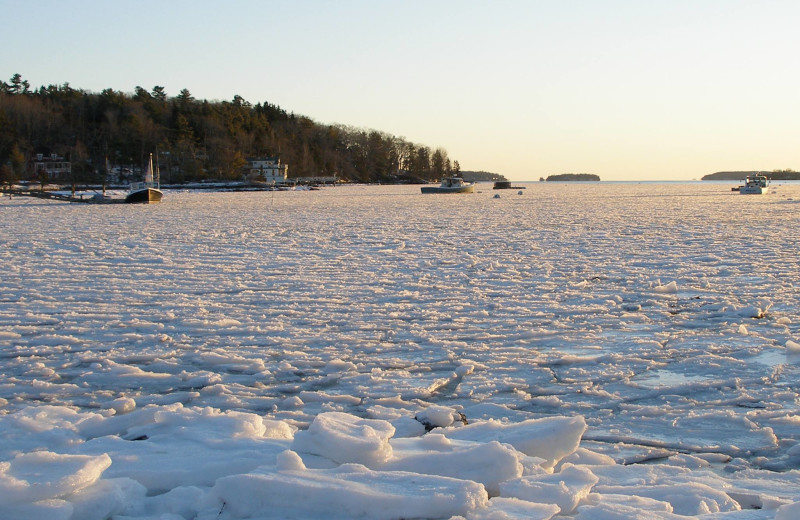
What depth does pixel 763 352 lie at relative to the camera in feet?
16.5

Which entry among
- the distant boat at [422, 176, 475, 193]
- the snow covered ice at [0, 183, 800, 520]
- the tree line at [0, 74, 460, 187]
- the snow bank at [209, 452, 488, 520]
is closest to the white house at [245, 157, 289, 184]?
the tree line at [0, 74, 460, 187]

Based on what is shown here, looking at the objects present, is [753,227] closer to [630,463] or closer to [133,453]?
[630,463]

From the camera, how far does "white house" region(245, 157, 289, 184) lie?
95750mm

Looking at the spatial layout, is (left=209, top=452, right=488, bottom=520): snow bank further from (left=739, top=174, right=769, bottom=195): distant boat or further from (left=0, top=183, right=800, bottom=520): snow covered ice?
(left=739, top=174, right=769, bottom=195): distant boat

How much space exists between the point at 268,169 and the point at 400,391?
315 feet

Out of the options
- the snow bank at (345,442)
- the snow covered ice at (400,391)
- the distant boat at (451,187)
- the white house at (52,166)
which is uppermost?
the white house at (52,166)

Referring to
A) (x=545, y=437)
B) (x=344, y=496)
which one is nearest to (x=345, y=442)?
(x=344, y=496)

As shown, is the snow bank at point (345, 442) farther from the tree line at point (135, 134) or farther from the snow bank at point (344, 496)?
the tree line at point (135, 134)

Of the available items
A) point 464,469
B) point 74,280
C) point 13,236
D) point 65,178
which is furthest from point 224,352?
point 65,178

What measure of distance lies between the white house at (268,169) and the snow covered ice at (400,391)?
287ft

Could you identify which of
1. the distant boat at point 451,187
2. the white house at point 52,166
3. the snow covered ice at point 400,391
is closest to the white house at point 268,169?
the white house at point 52,166

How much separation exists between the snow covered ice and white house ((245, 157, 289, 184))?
87.6m

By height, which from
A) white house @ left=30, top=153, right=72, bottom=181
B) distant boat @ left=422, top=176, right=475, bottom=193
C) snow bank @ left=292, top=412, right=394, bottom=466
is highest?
white house @ left=30, top=153, right=72, bottom=181

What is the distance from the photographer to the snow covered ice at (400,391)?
2508 mm
